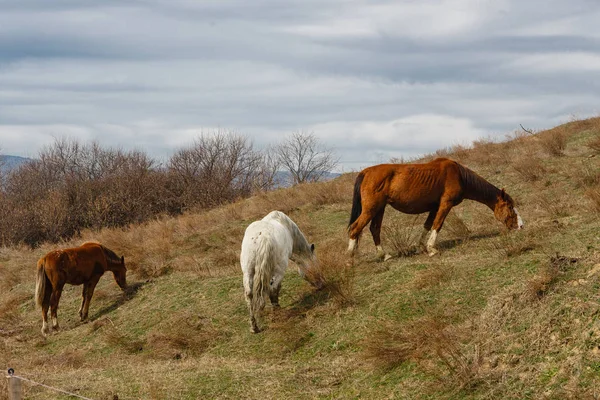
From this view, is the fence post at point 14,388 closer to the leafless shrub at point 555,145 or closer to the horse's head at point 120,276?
the horse's head at point 120,276

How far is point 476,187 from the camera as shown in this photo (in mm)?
12766

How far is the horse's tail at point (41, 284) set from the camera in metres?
13.5

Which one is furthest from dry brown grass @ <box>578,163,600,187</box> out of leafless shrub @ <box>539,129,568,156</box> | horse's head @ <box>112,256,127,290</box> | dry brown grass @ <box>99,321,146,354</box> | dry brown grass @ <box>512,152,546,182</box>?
horse's head @ <box>112,256,127,290</box>

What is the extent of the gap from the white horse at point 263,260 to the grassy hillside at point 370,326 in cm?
47

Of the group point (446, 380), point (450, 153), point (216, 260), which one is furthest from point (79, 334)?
point (450, 153)

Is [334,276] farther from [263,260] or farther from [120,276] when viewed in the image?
[120,276]

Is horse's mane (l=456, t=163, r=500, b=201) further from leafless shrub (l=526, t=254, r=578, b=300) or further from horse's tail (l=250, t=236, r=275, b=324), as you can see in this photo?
horse's tail (l=250, t=236, r=275, b=324)

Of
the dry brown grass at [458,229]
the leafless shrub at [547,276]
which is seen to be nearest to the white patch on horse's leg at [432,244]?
the dry brown grass at [458,229]

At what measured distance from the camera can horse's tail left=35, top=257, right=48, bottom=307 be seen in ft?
44.1

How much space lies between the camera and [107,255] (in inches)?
587

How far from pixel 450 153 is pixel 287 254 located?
18.3 meters

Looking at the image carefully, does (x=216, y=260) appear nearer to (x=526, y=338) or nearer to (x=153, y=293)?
(x=153, y=293)

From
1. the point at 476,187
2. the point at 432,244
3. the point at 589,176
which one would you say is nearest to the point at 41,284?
the point at 432,244

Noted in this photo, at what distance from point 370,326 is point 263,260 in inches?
83.6
